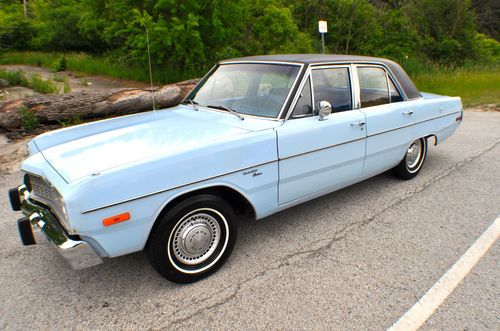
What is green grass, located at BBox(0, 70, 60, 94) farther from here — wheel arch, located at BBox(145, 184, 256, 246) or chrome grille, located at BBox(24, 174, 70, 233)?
wheel arch, located at BBox(145, 184, 256, 246)

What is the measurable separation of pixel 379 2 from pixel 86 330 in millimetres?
35453

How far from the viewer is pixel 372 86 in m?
4.18

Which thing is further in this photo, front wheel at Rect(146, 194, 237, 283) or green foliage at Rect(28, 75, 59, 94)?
green foliage at Rect(28, 75, 59, 94)

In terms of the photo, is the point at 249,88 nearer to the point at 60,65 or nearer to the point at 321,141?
the point at 321,141

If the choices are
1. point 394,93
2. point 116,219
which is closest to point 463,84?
point 394,93

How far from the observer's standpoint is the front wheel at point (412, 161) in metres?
4.74

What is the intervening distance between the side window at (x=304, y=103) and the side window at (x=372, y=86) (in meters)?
0.84

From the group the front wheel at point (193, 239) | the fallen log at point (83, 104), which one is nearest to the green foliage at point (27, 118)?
the fallen log at point (83, 104)

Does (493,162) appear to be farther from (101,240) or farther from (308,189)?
(101,240)

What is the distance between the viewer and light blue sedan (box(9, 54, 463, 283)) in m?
2.40

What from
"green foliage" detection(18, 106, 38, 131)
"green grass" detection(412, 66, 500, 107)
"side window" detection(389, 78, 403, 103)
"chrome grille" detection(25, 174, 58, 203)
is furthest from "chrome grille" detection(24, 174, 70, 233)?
"green grass" detection(412, 66, 500, 107)

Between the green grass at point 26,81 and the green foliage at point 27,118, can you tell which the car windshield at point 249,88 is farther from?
the green grass at point 26,81

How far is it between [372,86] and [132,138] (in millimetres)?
2767

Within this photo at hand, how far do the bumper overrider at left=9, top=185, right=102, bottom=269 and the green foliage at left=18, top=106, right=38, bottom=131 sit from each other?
4.70 metres
